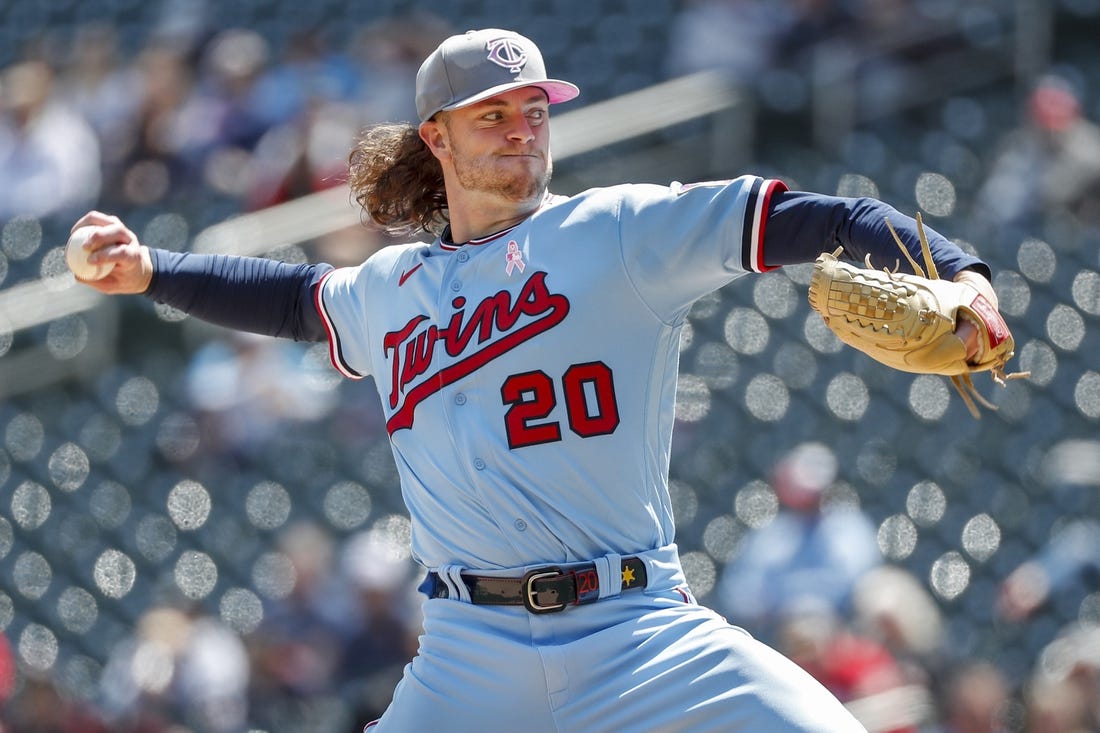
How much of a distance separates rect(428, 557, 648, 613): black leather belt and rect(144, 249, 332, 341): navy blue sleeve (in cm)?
72

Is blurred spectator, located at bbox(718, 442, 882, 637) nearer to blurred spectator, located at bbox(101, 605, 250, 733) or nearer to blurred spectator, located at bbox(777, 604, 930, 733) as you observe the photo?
blurred spectator, located at bbox(777, 604, 930, 733)

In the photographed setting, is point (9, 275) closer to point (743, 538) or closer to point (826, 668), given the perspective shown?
point (743, 538)

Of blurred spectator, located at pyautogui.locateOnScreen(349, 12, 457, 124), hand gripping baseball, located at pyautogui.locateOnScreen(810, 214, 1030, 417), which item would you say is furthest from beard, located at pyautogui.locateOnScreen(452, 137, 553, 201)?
blurred spectator, located at pyautogui.locateOnScreen(349, 12, 457, 124)

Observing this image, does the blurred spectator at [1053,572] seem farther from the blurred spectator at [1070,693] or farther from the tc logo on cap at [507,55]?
the tc logo on cap at [507,55]

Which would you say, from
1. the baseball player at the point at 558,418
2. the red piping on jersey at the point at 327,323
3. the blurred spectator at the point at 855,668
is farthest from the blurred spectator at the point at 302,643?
the baseball player at the point at 558,418

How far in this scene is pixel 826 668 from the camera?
480 cm

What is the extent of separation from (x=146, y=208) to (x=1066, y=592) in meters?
3.96

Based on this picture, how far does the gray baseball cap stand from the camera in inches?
102

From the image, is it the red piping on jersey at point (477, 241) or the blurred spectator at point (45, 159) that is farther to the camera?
the blurred spectator at point (45, 159)

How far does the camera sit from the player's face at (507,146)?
8.50 ft

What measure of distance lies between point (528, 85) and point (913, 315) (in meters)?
0.82

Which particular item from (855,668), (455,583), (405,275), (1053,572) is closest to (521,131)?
(405,275)

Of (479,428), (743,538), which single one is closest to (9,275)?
(743,538)

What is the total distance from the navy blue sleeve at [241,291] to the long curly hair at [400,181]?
199 mm
